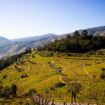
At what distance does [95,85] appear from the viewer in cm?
12900

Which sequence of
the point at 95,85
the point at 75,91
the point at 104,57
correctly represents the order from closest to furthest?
the point at 75,91
the point at 95,85
the point at 104,57

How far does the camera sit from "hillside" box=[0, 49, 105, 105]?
399ft

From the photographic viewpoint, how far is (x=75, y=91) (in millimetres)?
118375

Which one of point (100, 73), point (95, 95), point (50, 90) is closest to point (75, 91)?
point (95, 95)

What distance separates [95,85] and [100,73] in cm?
1896

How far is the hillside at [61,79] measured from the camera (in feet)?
399

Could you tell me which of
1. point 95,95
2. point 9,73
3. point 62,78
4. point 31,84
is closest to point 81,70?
point 62,78

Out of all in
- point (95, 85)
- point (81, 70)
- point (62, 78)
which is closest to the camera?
point (95, 85)

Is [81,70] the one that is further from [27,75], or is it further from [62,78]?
[27,75]

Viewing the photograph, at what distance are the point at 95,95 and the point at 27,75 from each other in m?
71.3

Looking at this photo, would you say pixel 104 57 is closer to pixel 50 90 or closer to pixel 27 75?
pixel 27 75

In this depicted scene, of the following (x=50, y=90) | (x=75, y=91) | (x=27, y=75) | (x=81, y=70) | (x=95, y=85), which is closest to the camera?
(x=75, y=91)

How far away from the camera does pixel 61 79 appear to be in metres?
150

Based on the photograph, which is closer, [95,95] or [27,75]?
[95,95]
